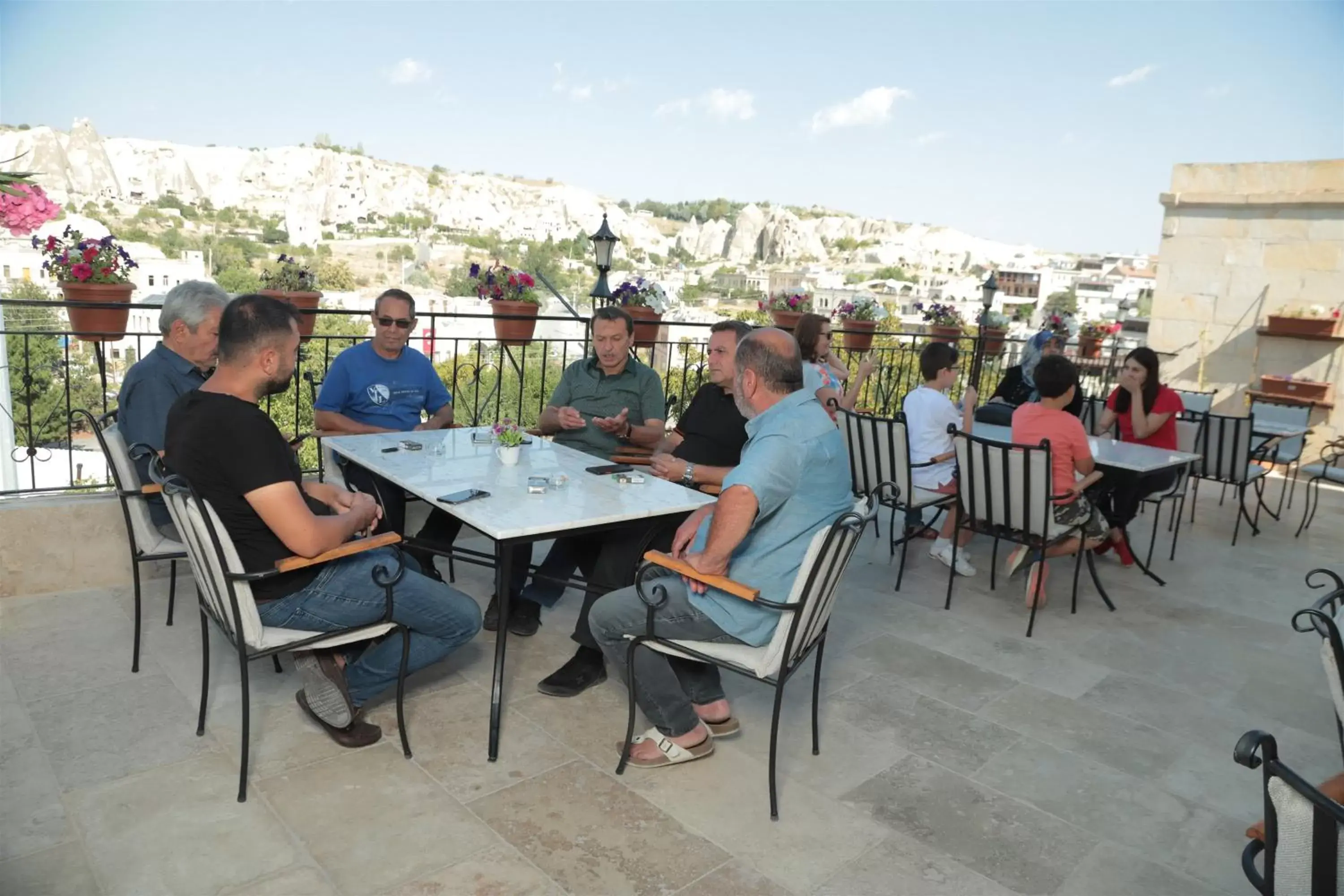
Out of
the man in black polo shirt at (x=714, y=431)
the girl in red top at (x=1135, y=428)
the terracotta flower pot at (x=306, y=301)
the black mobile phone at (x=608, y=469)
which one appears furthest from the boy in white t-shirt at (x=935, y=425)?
the terracotta flower pot at (x=306, y=301)

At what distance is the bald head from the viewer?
207 centimetres

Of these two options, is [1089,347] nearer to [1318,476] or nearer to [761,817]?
[1318,476]

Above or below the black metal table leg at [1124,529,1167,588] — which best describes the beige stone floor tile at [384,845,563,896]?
below

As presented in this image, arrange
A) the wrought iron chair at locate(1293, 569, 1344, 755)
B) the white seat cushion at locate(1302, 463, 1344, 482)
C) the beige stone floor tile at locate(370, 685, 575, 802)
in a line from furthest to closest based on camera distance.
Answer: the white seat cushion at locate(1302, 463, 1344, 482), the beige stone floor tile at locate(370, 685, 575, 802), the wrought iron chair at locate(1293, 569, 1344, 755)

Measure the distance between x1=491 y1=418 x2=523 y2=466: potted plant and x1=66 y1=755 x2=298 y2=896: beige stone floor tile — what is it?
1.20 metres

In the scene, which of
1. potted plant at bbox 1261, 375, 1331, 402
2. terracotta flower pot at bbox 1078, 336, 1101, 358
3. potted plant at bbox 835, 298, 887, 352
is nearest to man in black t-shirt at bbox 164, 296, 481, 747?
potted plant at bbox 835, 298, 887, 352

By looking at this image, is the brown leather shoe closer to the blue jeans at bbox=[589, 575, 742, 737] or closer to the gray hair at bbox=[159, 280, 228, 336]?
the blue jeans at bbox=[589, 575, 742, 737]

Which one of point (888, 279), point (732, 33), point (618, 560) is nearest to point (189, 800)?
point (618, 560)

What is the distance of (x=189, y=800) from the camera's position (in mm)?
1964

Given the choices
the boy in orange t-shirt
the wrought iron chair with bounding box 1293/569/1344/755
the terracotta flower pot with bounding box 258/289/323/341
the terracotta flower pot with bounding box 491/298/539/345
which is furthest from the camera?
the terracotta flower pot with bounding box 491/298/539/345

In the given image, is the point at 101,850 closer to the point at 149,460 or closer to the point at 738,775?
the point at 149,460

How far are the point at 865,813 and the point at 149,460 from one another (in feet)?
7.84

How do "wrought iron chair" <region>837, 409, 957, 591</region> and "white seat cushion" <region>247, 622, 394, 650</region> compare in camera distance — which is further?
"wrought iron chair" <region>837, 409, 957, 591</region>

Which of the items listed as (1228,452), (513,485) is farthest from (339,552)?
(1228,452)
